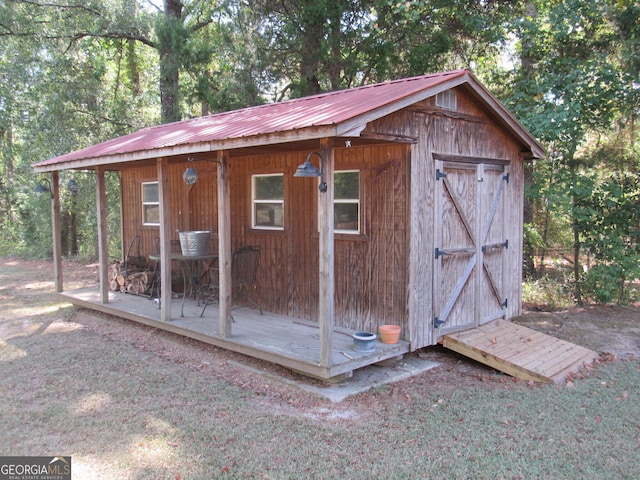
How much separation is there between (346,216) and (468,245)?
5.10 ft

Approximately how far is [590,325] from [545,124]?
10.5 feet

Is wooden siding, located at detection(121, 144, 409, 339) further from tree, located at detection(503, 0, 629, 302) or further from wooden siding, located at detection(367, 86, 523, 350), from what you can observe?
tree, located at detection(503, 0, 629, 302)

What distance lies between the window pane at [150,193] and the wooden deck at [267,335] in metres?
2.04

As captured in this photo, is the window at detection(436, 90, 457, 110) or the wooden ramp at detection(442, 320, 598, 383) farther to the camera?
the window at detection(436, 90, 457, 110)

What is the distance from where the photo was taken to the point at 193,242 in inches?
270

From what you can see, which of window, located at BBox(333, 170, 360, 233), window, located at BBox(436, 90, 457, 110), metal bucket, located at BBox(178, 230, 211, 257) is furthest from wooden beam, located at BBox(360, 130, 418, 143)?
metal bucket, located at BBox(178, 230, 211, 257)

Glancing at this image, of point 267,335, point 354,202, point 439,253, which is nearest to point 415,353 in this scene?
point 439,253

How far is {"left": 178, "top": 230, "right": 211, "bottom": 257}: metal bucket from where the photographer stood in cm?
686

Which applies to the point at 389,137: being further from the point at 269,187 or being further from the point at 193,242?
the point at 193,242

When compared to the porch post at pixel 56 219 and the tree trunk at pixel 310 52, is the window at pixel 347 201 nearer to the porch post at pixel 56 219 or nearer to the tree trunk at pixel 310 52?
the porch post at pixel 56 219

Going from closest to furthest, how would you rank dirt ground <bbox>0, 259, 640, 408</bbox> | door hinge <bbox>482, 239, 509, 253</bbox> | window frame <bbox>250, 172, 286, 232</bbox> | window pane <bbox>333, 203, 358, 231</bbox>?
dirt ground <bbox>0, 259, 640, 408</bbox> → window pane <bbox>333, 203, 358, 231</bbox> → door hinge <bbox>482, 239, 509, 253</bbox> → window frame <bbox>250, 172, 286, 232</bbox>

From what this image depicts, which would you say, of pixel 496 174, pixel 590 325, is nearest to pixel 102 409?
pixel 496 174

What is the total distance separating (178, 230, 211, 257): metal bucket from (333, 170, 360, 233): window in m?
1.98

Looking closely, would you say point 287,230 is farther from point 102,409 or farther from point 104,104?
point 104,104
